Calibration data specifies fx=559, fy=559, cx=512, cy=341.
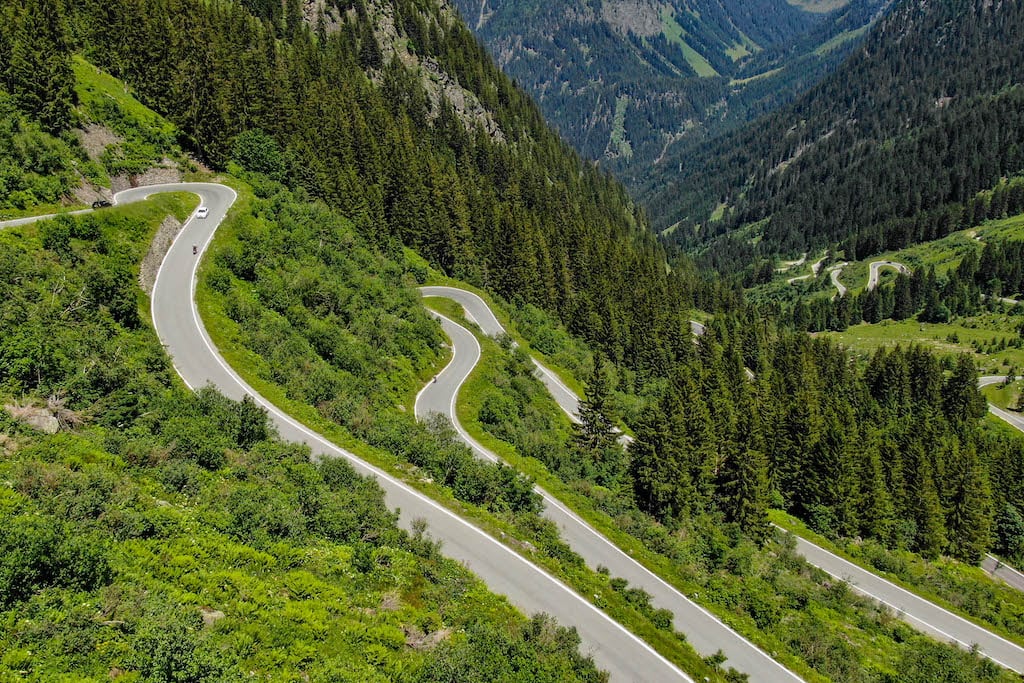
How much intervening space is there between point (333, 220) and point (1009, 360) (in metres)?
138

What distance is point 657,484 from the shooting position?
132ft

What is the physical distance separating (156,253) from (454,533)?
29821mm

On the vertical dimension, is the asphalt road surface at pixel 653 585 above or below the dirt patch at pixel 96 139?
above

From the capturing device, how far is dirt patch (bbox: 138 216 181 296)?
3491 cm

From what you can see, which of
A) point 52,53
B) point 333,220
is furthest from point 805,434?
point 52,53

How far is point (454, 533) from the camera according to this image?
23.2 metres

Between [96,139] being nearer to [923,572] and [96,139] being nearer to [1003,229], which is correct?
[923,572]

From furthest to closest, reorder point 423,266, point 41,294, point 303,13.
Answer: point 303,13 → point 423,266 → point 41,294

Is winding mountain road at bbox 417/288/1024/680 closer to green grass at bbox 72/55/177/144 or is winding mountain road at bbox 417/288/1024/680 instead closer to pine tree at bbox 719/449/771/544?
pine tree at bbox 719/449/771/544

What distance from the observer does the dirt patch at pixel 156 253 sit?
1374 inches

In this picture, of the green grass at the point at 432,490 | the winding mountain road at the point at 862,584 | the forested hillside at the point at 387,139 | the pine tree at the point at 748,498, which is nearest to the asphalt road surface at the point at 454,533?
the green grass at the point at 432,490

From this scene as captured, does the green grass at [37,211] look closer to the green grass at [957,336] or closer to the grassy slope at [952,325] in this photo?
the green grass at [957,336]

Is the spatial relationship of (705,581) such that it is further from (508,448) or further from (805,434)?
(805,434)

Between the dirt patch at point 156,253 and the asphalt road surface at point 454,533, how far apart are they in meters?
0.52
